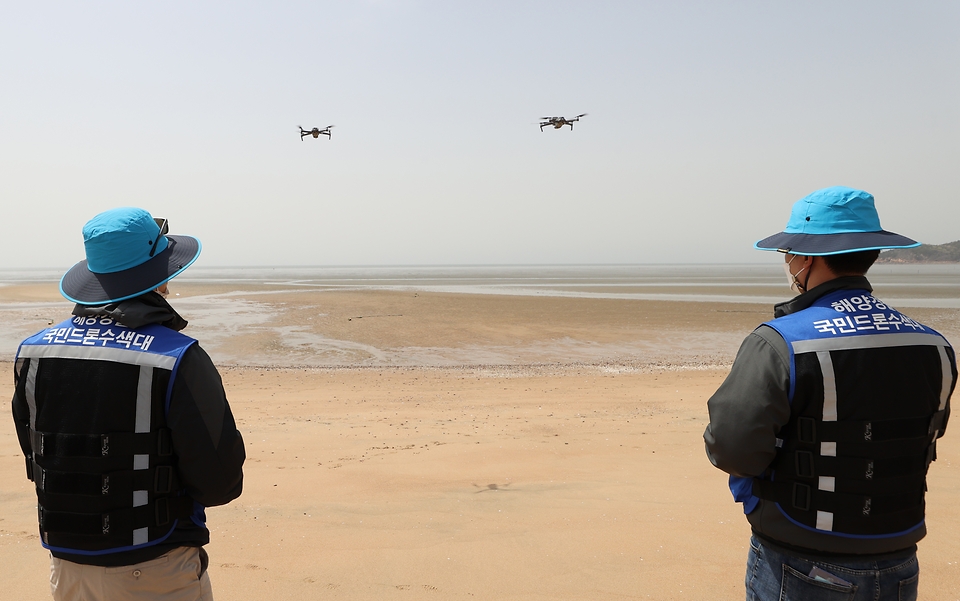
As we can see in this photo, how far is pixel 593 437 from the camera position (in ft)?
26.3

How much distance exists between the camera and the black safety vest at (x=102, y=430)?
6.97 ft

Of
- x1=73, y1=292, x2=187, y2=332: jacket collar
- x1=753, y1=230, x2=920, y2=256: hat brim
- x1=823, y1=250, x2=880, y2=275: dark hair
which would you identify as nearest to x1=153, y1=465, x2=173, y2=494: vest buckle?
x1=73, y1=292, x2=187, y2=332: jacket collar

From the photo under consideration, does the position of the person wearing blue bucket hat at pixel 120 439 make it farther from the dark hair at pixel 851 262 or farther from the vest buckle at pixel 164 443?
the dark hair at pixel 851 262

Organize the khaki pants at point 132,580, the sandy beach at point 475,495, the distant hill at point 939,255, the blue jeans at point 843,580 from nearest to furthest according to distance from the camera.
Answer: the blue jeans at point 843,580 < the khaki pants at point 132,580 < the sandy beach at point 475,495 < the distant hill at point 939,255

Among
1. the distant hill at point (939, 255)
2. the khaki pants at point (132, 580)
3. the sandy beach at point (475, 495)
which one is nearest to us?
the khaki pants at point (132, 580)

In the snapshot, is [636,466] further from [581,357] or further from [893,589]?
[581,357]

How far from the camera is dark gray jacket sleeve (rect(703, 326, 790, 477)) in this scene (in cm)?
213

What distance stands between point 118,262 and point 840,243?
9.45 ft

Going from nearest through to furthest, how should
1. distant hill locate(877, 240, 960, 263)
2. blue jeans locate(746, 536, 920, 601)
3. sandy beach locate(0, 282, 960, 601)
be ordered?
blue jeans locate(746, 536, 920, 601), sandy beach locate(0, 282, 960, 601), distant hill locate(877, 240, 960, 263)

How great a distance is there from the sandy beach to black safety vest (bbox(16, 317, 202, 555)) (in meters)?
1.92

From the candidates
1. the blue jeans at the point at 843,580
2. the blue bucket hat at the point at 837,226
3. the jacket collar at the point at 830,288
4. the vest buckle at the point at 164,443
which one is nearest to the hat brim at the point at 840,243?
the blue bucket hat at the point at 837,226

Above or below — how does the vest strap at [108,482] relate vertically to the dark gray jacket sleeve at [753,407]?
below

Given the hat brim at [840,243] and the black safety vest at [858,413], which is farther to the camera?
the hat brim at [840,243]

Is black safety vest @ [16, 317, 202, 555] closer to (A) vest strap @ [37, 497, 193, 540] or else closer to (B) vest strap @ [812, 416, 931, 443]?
(A) vest strap @ [37, 497, 193, 540]
